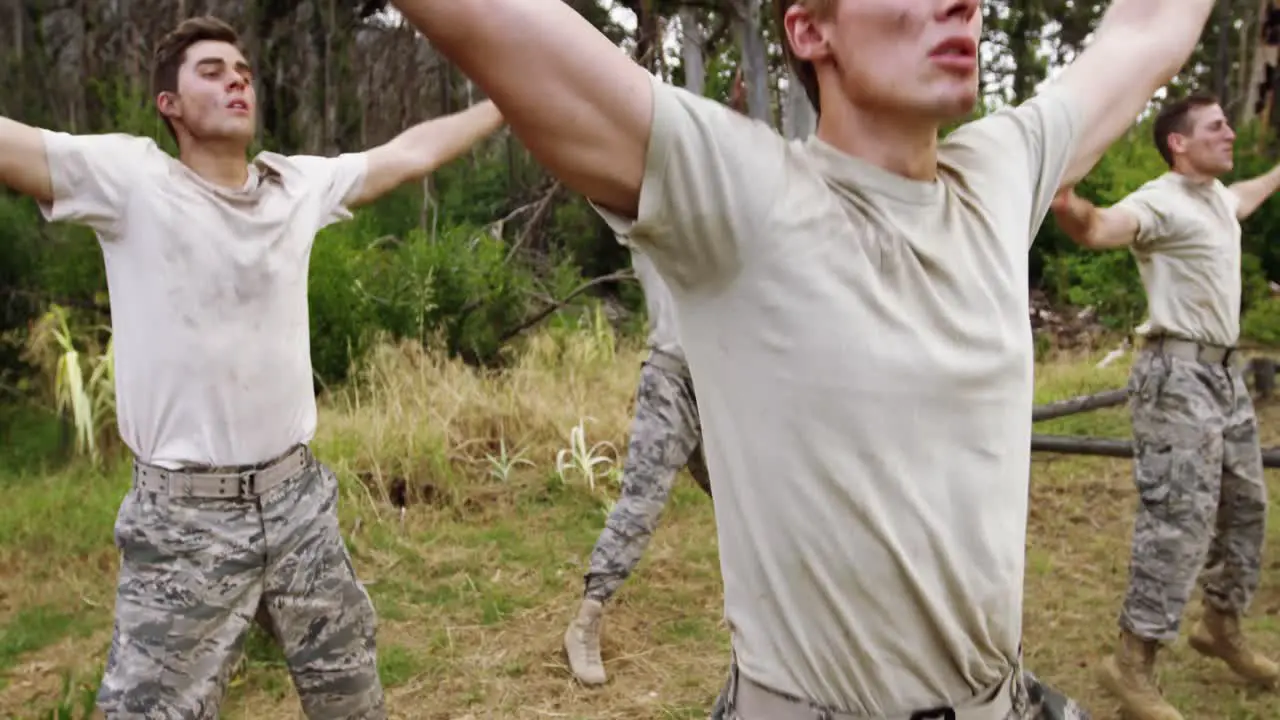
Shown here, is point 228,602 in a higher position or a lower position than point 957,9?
lower

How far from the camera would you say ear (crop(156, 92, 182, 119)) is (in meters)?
2.72

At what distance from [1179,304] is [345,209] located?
257 cm

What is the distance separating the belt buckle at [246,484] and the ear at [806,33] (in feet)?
5.89

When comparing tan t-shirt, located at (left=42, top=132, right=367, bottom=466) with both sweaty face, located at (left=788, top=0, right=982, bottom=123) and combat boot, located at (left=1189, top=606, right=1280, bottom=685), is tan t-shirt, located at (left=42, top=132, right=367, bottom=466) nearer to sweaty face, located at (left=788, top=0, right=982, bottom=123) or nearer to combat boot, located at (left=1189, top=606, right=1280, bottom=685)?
sweaty face, located at (left=788, top=0, right=982, bottom=123)

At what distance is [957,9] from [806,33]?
6.5 inches

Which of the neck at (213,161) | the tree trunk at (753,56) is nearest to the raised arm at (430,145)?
the neck at (213,161)

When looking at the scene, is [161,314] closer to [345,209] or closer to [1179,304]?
[345,209]

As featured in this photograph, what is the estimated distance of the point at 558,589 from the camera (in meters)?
4.81

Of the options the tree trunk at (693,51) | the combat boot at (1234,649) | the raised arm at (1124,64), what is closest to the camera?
the raised arm at (1124,64)

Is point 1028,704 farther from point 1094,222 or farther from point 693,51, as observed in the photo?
point 693,51

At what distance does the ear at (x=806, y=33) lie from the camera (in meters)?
1.25

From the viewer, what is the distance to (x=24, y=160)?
237cm

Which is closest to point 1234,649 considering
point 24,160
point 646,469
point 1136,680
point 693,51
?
point 1136,680

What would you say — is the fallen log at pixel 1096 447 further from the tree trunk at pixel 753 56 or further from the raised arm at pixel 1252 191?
the tree trunk at pixel 753 56
